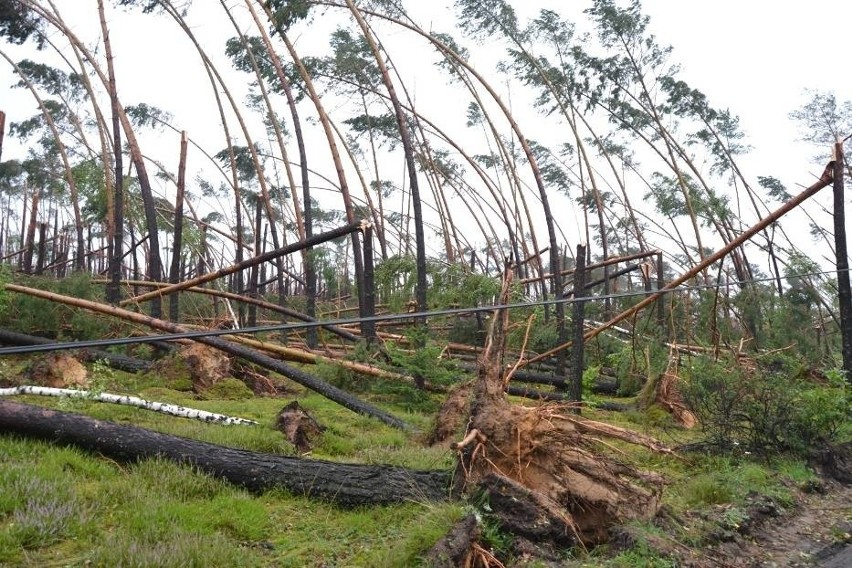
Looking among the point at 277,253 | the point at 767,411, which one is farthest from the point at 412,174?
the point at 767,411

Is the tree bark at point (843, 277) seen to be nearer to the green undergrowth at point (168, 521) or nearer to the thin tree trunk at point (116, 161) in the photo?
the green undergrowth at point (168, 521)

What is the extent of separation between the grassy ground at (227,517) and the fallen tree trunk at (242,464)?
0.10 m

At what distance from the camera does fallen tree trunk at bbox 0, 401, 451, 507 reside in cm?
504

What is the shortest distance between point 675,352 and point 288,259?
28.8 meters

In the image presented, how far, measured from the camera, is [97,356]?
10.1 meters

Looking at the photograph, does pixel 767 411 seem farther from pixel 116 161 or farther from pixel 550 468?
pixel 116 161

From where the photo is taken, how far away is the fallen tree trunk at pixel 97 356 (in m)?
10.0

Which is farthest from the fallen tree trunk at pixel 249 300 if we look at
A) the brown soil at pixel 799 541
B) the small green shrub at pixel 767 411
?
the brown soil at pixel 799 541

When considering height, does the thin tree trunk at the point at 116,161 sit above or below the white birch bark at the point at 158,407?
above

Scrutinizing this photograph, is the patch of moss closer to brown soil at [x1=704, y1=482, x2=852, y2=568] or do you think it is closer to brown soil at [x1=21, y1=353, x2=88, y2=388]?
brown soil at [x1=21, y1=353, x2=88, y2=388]

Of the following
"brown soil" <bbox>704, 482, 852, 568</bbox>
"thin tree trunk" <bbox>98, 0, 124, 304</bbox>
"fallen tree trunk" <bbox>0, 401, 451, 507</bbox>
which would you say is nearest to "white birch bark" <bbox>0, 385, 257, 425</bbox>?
"fallen tree trunk" <bbox>0, 401, 451, 507</bbox>

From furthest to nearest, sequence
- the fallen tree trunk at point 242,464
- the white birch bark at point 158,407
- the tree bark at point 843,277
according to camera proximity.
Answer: the tree bark at point 843,277, the white birch bark at point 158,407, the fallen tree trunk at point 242,464

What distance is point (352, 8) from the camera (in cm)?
1351

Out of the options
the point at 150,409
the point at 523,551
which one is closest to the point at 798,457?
the point at 523,551
